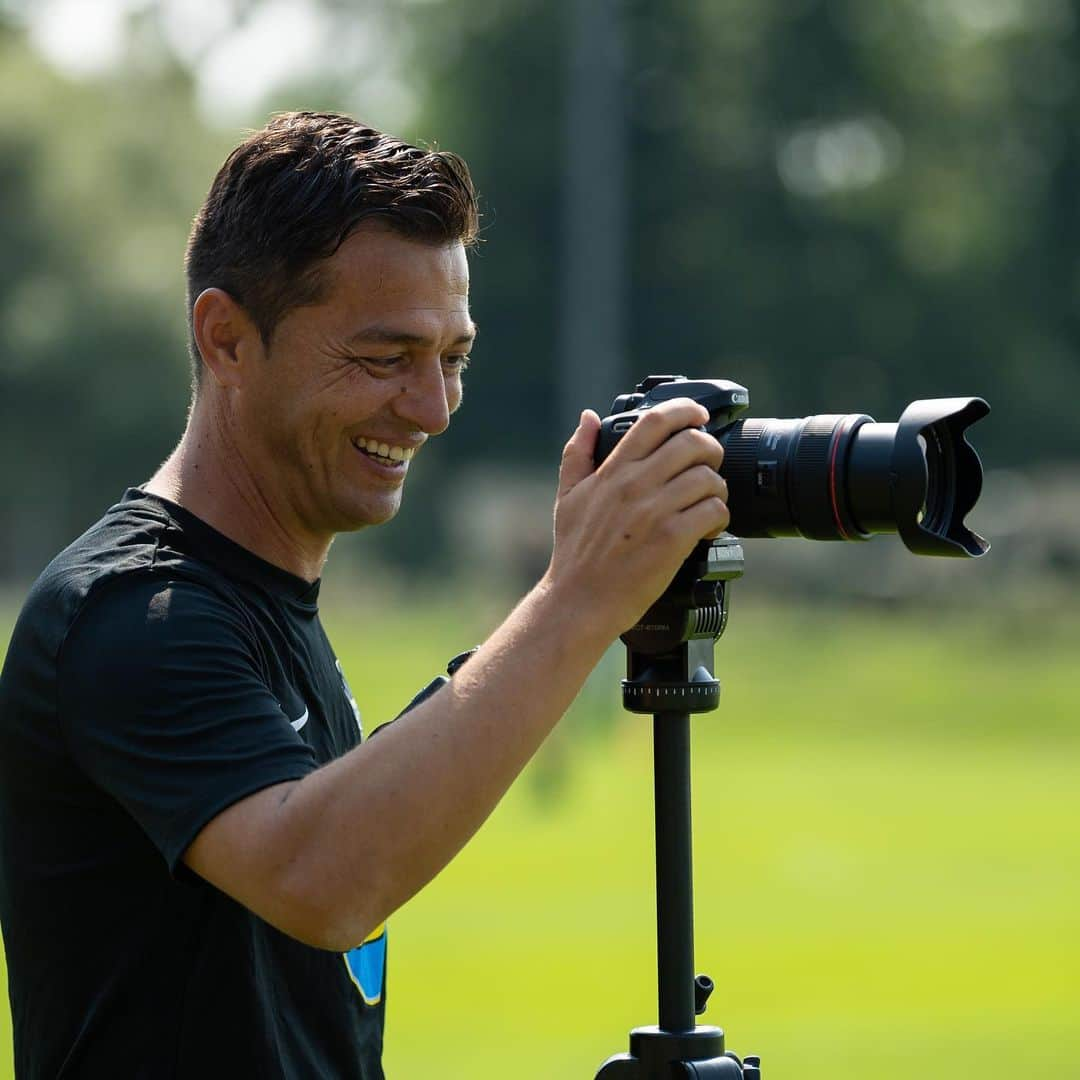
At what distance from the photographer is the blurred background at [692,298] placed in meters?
25.7

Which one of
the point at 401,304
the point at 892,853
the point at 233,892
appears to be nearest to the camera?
the point at 233,892

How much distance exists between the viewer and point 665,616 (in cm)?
279

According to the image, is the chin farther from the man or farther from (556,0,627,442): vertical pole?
(556,0,627,442): vertical pole

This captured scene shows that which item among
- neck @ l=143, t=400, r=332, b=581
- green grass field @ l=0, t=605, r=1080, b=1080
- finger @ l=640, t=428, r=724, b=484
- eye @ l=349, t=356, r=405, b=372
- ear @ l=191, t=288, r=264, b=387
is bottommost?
finger @ l=640, t=428, r=724, b=484

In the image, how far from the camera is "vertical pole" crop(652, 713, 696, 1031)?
9.04 ft

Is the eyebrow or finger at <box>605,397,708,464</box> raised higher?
the eyebrow

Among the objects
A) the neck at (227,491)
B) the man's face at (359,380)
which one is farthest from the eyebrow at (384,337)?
the neck at (227,491)

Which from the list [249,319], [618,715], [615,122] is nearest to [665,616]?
[249,319]

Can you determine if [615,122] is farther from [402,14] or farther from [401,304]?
[401,304]

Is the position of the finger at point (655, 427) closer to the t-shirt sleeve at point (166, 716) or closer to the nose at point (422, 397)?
the nose at point (422, 397)

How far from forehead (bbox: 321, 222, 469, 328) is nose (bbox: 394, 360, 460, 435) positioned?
76 millimetres

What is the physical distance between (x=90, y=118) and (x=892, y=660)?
2043 cm

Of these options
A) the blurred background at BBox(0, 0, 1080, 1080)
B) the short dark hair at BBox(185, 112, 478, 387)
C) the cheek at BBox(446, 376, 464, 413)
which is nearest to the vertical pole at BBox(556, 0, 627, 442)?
the blurred background at BBox(0, 0, 1080, 1080)

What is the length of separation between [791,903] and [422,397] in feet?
32.4
